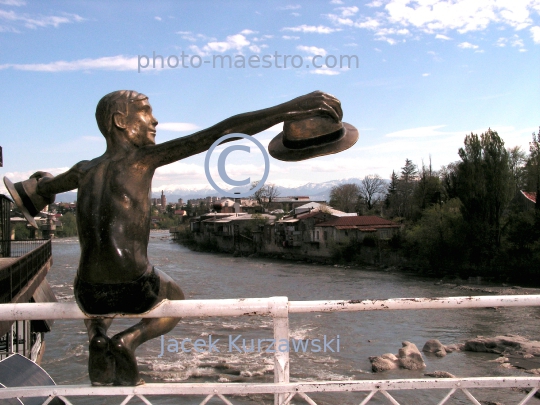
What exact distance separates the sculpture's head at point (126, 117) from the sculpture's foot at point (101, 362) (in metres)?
0.86

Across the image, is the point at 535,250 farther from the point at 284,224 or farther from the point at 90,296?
the point at 90,296

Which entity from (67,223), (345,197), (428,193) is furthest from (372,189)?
(67,223)

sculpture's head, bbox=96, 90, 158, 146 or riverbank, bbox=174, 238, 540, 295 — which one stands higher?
sculpture's head, bbox=96, 90, 158, 146

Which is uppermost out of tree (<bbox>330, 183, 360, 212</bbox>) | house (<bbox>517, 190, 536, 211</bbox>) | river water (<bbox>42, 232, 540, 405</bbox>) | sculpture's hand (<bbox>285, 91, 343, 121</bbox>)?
tree (<bbox>330, 183, 360, 212</bbox>)

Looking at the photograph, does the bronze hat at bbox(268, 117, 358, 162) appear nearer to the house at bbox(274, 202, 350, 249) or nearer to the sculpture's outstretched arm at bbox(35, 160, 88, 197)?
the sculpture's outstretched arm at bbox(35, 160, 88, 197)

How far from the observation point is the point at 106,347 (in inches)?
83.1

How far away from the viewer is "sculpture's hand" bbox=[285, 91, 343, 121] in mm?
2225

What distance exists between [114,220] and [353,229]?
4327cm

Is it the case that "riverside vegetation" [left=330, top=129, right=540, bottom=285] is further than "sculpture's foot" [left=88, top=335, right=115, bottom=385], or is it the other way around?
"riverside vegetation" [left=330, top=129, right=540, bottom=285]

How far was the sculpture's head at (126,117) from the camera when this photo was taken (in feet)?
7.54

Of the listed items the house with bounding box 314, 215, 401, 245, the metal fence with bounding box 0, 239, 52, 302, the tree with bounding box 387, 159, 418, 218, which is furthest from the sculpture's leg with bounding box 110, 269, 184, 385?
the tree with bounding box 387, 159, 418, 218

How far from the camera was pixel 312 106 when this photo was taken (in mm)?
2234

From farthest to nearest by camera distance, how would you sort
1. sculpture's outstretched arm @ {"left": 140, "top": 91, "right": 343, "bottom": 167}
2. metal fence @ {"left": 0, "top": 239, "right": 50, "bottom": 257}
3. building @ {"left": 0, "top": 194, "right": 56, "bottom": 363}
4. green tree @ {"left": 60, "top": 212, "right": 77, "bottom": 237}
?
green tree @ {"left": 60, "top": 212, "right": 77, "bottom": 237} → metal fence @ {"left": 0, "top": 239, "right": 50, "bottom": 257} → building @ {"left": 0, "top": 194, "right": 56, "bottom": 363} → sculpture's outstretched arm @ {"left": 140, "top": 91, "right": 343, "bottom": 167}

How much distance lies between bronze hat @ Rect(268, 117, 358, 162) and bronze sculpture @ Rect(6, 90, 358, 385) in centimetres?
2
